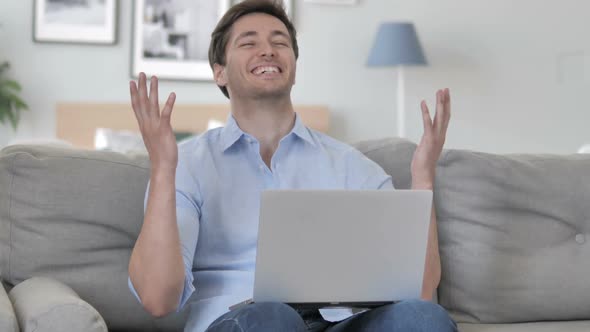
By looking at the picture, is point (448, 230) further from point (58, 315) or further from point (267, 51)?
point (58, 315)

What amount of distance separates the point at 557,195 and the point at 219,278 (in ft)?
2.92

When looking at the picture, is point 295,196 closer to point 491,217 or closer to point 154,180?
point 154,180

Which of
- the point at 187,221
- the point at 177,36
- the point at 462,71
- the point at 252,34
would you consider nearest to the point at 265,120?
the point at 252,34

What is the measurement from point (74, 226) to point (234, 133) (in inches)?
16.0

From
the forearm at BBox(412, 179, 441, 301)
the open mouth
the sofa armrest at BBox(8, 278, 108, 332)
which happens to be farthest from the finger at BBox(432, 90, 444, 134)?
the sofa armrest at BBox(8, 278, 108, 332)

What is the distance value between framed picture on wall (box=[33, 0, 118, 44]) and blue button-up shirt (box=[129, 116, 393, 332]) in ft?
10.9

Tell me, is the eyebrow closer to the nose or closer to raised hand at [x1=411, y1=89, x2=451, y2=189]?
the nose

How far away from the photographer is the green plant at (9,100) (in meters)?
4.89

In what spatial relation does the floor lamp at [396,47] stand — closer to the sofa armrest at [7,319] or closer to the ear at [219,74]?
the ear at [219,74]

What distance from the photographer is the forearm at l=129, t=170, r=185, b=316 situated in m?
1.61

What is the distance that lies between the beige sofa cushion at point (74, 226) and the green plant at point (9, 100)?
10.1 feet

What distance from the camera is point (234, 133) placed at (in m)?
1.94

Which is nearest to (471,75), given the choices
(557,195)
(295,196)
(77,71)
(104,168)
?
(77,71)

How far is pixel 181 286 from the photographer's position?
1.66m
